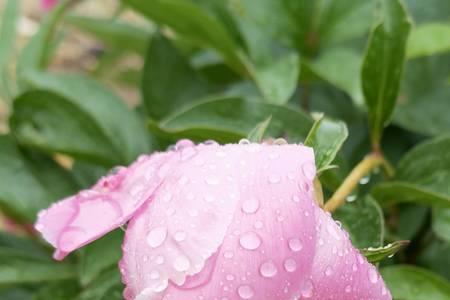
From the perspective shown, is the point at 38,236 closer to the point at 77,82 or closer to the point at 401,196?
the point at 77,82

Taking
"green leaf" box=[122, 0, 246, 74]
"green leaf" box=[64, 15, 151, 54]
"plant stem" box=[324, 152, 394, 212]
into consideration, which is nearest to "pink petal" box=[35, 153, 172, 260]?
"plant stem" box=[324, 152, 394, 212]

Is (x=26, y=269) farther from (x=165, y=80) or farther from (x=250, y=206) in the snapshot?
(x=250, y=206)

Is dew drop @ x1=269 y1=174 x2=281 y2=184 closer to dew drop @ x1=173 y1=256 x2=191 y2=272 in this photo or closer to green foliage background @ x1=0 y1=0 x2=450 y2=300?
dew drop @ x1=173 y1=256 x2=191 y2=272

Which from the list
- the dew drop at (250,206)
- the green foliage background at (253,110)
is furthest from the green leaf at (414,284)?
the dew drop at (250,206)

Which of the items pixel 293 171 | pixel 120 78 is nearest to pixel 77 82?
pixel 120 78

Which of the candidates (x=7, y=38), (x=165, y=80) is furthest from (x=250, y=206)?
(x=7, y=38)

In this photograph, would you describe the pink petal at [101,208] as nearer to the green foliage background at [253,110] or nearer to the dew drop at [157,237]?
the dew drop at [157,237]
